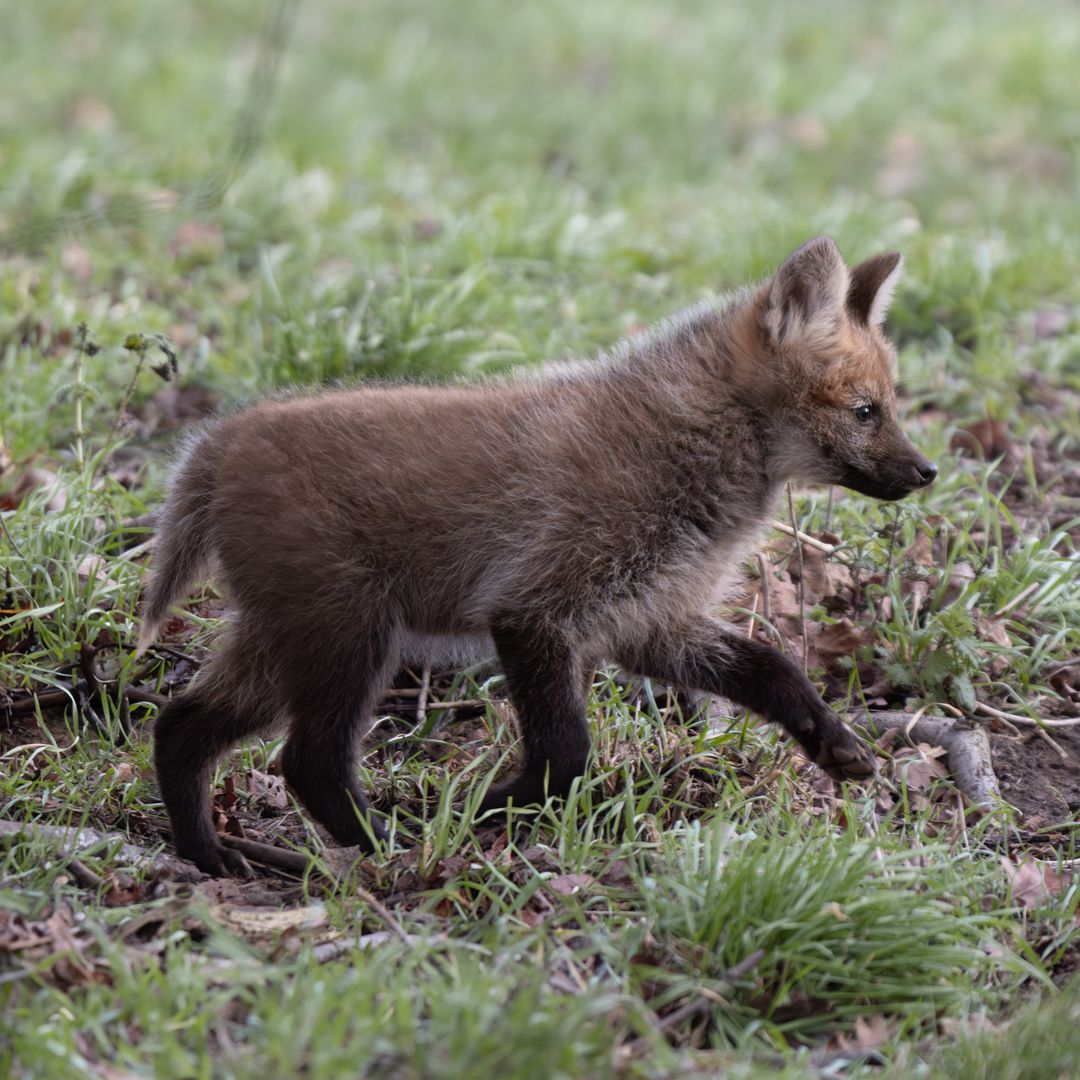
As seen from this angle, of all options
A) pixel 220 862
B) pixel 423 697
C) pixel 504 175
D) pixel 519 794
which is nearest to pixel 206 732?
pixel 220 862

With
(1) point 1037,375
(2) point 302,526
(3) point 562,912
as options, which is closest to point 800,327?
(2) point 302,526

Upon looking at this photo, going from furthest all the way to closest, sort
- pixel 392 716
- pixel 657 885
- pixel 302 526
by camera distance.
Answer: pixel 392 716 → pixel 302 526 → pixel 657 885

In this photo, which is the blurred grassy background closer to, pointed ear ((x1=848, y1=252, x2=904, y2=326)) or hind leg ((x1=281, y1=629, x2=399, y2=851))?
hind leg ((x1=281, y1=629, x2=399, y2=851))

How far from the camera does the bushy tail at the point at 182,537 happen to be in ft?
13.0

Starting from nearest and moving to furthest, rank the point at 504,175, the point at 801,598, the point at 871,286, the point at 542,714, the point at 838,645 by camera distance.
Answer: the point at 542,714 < the point at 871,286 < the point at 801,598 < the point at 838,645 < the point at 504,175

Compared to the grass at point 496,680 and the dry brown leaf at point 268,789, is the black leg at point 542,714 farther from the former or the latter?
the dry brown leaf at point 268,789

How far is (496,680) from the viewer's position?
453 centimetres

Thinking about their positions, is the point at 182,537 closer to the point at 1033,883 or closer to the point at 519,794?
the point at 519,794

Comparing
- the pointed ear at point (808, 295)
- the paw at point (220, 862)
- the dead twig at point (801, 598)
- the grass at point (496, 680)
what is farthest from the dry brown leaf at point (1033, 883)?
the paw at point (220, 862)

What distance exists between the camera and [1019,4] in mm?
12523

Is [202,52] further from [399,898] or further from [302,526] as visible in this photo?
[399,898]

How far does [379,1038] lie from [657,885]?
0.86 meters

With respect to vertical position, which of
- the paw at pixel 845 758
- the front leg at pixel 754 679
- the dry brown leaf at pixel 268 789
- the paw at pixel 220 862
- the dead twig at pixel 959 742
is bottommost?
the dry brown leaf at pixel 268 789

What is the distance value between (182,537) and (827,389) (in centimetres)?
185
